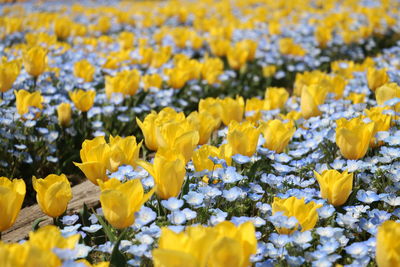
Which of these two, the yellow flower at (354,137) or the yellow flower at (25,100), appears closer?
the yellow flower at (354,137)

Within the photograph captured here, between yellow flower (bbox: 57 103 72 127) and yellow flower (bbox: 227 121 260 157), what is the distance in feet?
4.60

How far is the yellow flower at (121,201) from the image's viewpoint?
171 centimetres

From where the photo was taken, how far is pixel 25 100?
10.2 feet

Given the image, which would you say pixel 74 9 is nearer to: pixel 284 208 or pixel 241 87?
pixel 241 87

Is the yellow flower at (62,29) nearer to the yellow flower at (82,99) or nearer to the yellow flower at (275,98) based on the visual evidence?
the yellow flower at (82,99)

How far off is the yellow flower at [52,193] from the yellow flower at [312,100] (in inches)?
70.0

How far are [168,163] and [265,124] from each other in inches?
35.6

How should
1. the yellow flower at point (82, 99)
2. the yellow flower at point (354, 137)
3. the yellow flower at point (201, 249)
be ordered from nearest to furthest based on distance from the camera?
the yellow flower at point (201, 249) < the yellow flower at point (354, 137) < the yellow flower at point (82, 99)

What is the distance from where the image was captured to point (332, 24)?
6.72 m

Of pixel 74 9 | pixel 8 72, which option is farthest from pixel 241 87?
pixel 74 9

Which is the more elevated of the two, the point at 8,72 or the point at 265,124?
the point at 8,72

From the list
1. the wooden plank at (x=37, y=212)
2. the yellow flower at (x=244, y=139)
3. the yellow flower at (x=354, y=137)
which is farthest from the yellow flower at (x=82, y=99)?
the yellow flower at (x=354, y=137)

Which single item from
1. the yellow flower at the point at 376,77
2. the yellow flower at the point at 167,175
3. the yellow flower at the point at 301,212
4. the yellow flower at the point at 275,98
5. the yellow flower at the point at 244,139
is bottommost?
the yellow flower at the point at 275,98

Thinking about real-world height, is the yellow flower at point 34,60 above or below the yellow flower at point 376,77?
above
